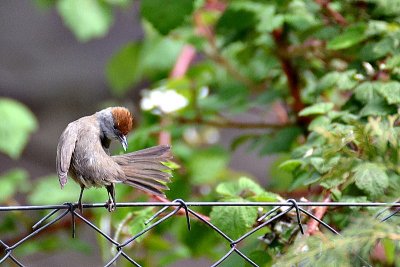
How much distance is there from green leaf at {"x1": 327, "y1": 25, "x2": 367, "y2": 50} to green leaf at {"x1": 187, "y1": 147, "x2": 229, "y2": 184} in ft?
2.40

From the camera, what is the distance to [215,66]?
9.87ft

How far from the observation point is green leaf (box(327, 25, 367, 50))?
205 cm

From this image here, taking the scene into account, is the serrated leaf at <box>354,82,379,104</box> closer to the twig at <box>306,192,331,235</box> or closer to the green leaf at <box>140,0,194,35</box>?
the twig at <box>306,192,331,235</box>

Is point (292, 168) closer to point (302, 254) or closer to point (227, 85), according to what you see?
point (302, 254)

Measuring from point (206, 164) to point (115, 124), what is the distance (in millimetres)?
950

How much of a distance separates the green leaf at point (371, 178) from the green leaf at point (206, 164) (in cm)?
102

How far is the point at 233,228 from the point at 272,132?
2.76 ft

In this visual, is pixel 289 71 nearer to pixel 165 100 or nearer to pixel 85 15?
pixel 165 100

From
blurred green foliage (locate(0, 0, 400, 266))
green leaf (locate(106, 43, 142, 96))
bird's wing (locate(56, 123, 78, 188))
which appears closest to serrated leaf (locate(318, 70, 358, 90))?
blurred green foliage (locate(0, 0, 400, 266))

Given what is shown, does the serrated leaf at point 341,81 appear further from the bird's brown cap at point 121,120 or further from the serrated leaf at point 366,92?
the bird's brown cap at point 121,120

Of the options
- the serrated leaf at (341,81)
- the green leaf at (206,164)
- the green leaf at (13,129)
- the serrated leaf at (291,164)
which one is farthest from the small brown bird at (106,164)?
the green leaf at (13,129)

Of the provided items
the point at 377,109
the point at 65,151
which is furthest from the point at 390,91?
the point at 65,151

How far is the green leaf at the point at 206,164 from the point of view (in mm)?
2643

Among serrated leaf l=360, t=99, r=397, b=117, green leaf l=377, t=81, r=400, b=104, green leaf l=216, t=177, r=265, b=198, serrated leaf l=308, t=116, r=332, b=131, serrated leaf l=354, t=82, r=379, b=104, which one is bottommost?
green leaf l=216, t=177, r=265, b=198
